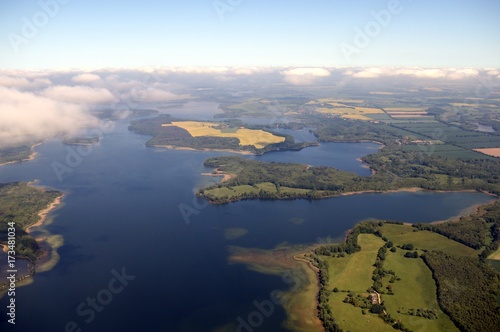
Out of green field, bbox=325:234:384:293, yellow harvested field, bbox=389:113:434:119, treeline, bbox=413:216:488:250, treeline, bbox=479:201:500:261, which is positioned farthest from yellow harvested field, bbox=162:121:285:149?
yellow harvested field, bbox=389:113:434:119

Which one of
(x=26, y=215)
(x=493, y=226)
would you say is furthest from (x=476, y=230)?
(x=26, y=215)

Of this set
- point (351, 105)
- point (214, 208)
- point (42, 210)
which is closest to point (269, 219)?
point (214, 208)

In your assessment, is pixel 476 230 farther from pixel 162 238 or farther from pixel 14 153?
pixel 14 153

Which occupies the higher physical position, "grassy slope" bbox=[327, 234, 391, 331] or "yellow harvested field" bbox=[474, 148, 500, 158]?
"grassy slope" bbox=[327, 234, 391, 331]

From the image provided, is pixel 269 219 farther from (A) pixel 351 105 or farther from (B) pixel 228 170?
(A) pixel 351 105

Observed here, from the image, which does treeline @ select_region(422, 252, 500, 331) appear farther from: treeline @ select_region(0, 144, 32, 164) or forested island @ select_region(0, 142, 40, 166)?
treeline @ select_region(0, 144, 32, 164)
